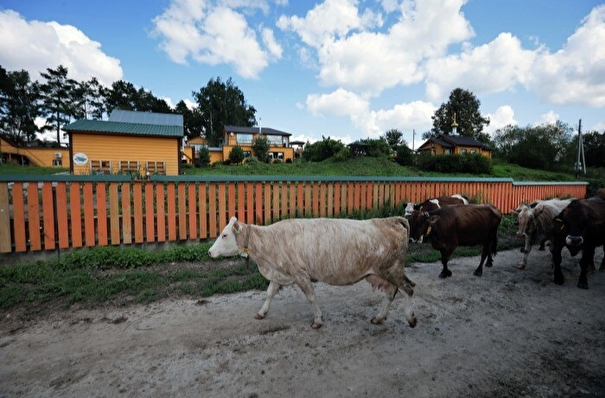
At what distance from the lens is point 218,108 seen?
5719 centimetres

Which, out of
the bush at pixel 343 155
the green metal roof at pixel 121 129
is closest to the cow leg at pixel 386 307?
the green metal roof at pixel 121 129

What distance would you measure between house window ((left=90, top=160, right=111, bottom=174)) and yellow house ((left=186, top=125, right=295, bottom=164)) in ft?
72.6

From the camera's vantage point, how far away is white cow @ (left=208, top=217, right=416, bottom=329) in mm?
3414

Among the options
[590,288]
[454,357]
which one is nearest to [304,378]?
[454,357]

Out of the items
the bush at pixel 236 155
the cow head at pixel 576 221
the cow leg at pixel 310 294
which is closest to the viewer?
the cow leg at pixel 310 294

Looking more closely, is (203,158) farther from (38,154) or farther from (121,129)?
(38,154)

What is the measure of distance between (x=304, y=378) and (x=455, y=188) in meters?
9.91

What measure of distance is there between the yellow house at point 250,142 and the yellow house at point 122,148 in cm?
2049

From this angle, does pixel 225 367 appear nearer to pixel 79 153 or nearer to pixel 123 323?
pixel 123 323

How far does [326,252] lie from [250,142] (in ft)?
153

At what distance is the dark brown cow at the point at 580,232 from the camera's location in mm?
4844

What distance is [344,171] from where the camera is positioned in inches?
975

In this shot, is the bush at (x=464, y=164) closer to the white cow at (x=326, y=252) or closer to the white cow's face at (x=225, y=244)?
the white cow at (x=326, y=252)

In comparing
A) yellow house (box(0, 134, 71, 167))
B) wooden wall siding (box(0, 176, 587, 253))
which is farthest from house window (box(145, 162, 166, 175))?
yellow house (box(0, 134, 71, 167))
